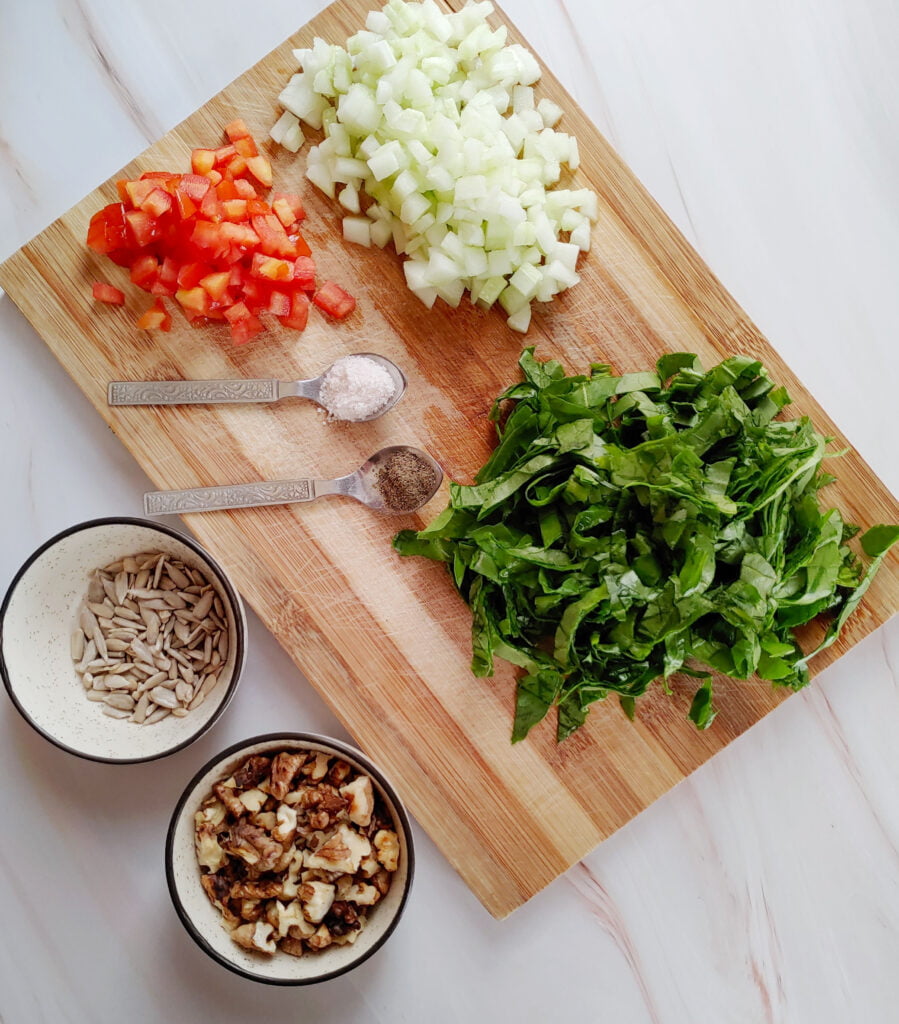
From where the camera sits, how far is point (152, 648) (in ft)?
6.22

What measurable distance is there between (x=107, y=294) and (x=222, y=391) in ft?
1.08

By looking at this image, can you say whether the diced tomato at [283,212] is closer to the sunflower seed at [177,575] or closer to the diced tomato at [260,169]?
the diced tomato at [260,169]

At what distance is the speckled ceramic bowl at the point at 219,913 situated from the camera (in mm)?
1738

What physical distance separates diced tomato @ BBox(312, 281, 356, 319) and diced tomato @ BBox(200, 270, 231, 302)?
19 cm

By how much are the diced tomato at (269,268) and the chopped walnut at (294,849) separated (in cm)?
102

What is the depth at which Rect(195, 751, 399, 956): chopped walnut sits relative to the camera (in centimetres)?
177

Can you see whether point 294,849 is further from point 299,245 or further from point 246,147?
point 246,147

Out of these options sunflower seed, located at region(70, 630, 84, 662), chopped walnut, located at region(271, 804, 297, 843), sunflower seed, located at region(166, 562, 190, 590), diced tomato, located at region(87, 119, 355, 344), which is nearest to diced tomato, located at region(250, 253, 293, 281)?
diced tomato, located at region(87, 119, 355, 344)

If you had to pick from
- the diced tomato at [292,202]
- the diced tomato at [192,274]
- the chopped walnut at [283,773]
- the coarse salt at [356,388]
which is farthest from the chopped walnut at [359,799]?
Answer: the diced tomato at [292,202]

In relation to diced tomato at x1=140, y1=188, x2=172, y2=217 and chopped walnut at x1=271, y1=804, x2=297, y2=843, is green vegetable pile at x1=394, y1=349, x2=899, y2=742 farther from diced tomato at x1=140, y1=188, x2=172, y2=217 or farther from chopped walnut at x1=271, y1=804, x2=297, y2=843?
diced tomato at x1=140, y1=188, x2=172, y2=217

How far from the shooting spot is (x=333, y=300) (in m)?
1.88

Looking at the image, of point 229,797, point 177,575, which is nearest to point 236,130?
point 177,575

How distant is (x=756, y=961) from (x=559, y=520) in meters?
1.23

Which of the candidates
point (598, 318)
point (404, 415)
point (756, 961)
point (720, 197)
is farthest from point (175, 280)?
point (756, 961)
